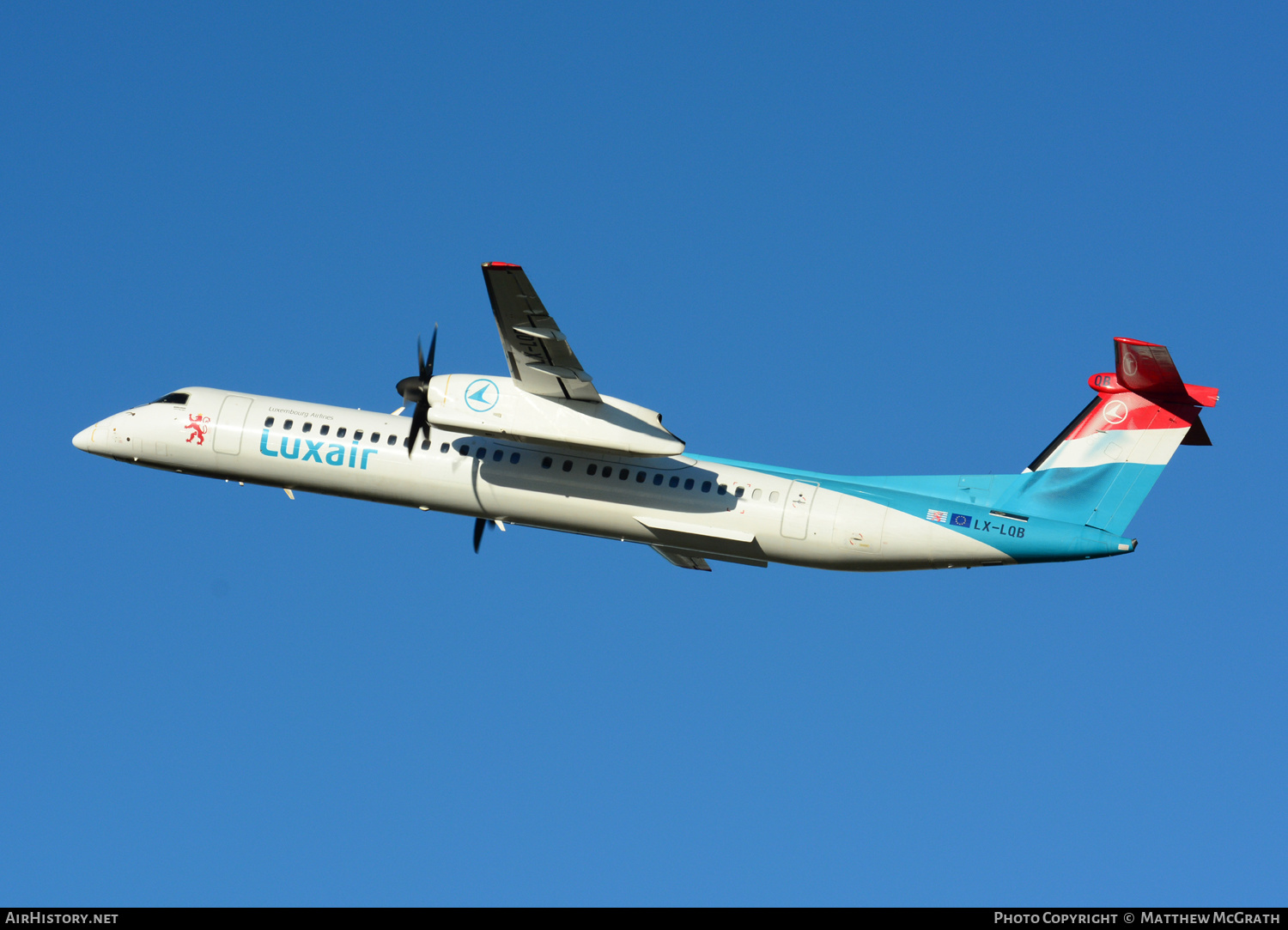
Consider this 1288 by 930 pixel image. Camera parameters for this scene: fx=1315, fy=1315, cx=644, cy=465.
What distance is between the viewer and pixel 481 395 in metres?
27.7

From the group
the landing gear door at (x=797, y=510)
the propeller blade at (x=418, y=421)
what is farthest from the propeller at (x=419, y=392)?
the landing gear door at (x=797, y=510)

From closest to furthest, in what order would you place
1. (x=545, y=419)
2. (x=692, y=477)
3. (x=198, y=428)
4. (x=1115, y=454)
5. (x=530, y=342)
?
(x=530, y=342)
(x=545, y=419)
(x=1115, y=454)
(x=692, y=477)
(x=198, y=428)

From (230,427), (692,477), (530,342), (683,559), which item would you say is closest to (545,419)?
(530,342)

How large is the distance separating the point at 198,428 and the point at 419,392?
19.5ft

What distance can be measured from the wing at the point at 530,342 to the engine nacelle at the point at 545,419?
242 mm

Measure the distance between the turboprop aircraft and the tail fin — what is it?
0.03 m

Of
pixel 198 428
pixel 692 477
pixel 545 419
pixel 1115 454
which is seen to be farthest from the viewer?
pixel 198 428

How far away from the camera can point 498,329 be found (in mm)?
26531

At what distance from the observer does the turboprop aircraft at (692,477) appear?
27438 mm

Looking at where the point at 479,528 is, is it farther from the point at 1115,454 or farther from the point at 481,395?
the point at 1115,454
